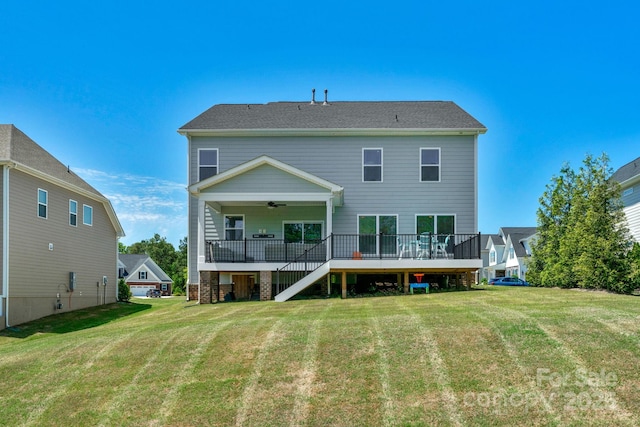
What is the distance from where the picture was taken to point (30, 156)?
2041 centimetres

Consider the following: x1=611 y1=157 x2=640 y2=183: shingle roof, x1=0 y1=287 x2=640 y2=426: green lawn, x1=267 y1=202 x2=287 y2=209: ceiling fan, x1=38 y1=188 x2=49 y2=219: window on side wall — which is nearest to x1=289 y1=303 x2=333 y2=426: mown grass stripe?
x1=0 y1=287 x2=640 y2=426: green lawn

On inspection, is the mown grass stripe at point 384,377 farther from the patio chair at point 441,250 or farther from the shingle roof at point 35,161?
the shingle roof at point 35,161

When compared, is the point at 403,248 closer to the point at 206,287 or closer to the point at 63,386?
the point at 206,287

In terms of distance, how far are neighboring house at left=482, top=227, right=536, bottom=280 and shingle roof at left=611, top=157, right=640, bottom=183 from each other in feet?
60.1

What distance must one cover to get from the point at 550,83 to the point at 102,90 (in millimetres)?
17396

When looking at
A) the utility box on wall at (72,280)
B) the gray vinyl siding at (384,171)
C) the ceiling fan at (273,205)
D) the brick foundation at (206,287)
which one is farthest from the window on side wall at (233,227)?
the utility box on wall at (72,280)

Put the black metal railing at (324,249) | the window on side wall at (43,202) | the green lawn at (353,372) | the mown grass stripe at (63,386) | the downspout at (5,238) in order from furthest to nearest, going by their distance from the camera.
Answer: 1. the window on side wall at (43,202)
2. the black metal railing at (324,249)
3. the downspout at (5,238)
4. the mown grass stripe at (63,386)
5. the green lawn at (353,372)

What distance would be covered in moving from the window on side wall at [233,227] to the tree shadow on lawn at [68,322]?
5.01 meters

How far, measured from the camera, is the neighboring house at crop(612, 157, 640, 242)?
2428 cm

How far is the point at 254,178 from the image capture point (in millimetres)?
18828

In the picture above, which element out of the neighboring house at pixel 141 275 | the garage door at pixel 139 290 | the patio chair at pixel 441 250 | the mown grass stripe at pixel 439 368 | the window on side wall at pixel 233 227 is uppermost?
the window on side wall at pixel 233 227

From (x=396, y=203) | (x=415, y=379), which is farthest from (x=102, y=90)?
(x=415, y=379)

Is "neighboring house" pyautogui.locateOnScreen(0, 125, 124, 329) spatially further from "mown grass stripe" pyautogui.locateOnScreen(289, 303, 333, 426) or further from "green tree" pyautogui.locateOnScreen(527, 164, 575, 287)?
"green tree" pyautogui.locateOnScreen(527, 164, 575, 287)

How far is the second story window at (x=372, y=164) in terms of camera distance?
21.9 m
